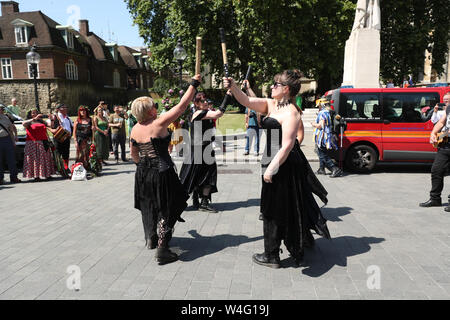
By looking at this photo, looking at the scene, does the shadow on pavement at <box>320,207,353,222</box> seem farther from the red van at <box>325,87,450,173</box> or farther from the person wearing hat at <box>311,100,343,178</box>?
the red van at <box>325,87,450,173</box>

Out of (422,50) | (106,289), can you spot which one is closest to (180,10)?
(422,50)

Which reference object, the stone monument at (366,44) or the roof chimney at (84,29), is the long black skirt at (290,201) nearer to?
the stone monument at (366,44)

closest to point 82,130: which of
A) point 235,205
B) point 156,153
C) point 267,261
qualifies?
point 235,205

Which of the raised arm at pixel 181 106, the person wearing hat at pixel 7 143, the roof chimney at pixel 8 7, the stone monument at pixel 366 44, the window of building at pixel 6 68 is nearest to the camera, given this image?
the raised arm at pixel 181 106

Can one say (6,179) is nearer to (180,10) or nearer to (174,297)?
(174,297)

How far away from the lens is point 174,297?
3373 millimetres

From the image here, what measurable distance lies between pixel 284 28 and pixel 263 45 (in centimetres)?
210

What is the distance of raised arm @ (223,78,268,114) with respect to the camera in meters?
3.91

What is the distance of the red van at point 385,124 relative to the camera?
31.5 ft

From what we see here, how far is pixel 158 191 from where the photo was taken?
4.14 m

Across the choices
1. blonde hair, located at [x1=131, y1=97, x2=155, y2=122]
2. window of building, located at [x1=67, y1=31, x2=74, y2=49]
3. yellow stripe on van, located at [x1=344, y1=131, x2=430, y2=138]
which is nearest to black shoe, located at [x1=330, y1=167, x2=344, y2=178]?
yellow stripe on van, located at [x1=344, y1=131, x2=430, y2=138]

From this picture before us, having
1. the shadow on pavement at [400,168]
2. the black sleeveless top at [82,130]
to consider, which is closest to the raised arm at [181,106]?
the black sleeveless top at [82,130]

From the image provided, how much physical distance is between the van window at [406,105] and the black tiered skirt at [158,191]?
24.9ft

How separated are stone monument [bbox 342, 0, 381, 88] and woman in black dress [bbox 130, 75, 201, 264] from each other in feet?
47.6
